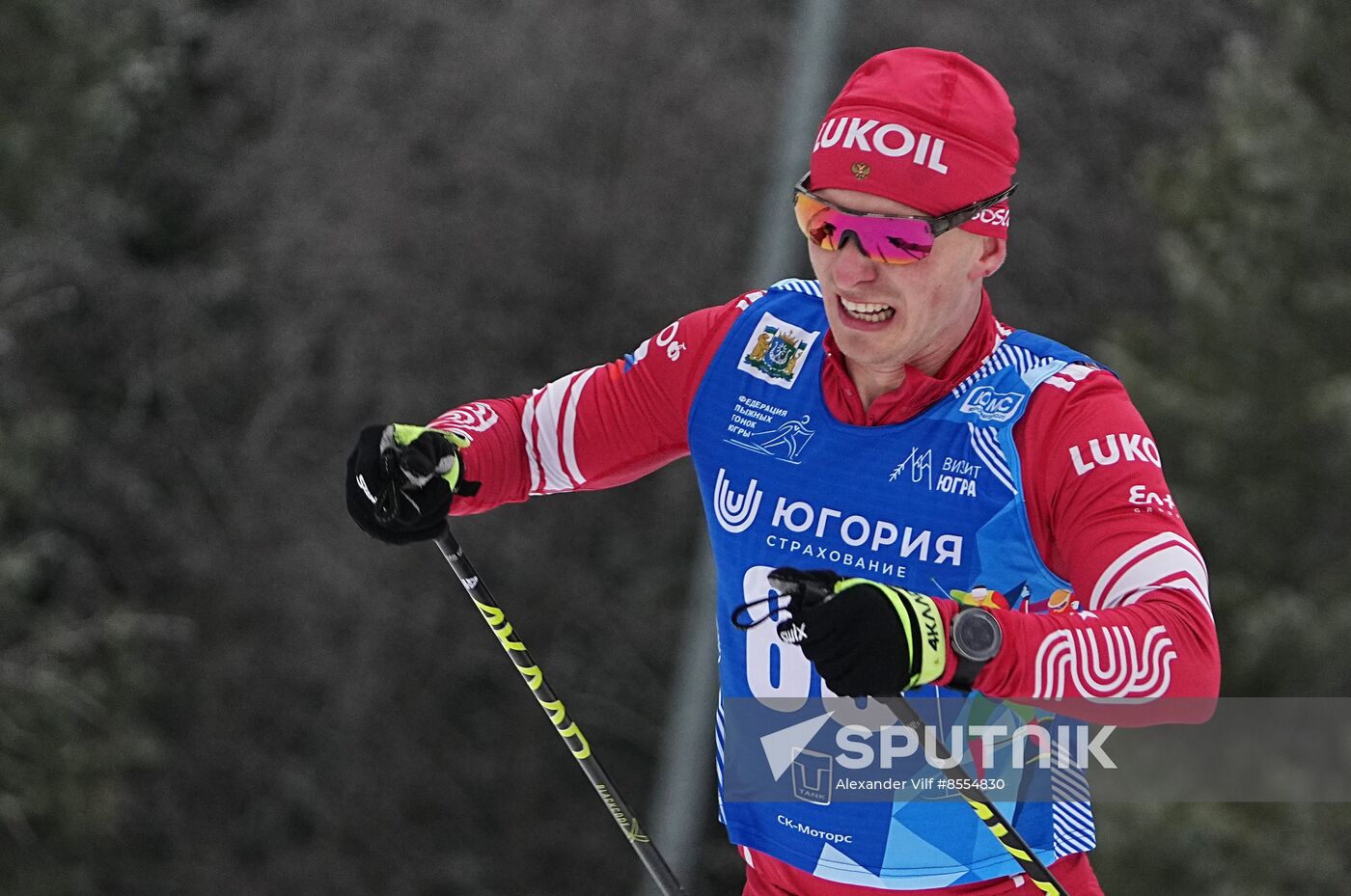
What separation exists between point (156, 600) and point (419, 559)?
6.64ft

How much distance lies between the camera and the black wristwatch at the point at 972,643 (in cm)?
200

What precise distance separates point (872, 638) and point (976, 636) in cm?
14

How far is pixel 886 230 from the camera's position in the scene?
7.65 ft

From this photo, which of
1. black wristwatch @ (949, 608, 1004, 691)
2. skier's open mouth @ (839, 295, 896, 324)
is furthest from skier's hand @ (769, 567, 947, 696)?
skier's open mouth @ (839, 295, 896, 324)

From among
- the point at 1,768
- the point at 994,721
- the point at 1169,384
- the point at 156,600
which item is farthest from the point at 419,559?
the point at 994,721

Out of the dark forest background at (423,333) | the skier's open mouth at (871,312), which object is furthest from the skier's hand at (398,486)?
the dark forest background at (423,333)

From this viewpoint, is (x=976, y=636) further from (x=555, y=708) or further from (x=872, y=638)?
(x=555, y=708)

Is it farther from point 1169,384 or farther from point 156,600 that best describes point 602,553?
point 1169,384

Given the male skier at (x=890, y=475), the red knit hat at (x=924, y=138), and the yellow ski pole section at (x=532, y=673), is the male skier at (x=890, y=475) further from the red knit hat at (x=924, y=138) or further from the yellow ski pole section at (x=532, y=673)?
the yellow ski pole section at (x=532, y=673)

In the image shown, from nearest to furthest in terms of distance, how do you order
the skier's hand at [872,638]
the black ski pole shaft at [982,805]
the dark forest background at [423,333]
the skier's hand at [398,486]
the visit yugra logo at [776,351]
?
the skier's hand at [872,638]
the black ski pole shaft at [982,805]
the skier's hand at [398,486]
the visit yugra logo at [776,351]
the dark forest background at [423,333]

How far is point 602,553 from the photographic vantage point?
39.2ft

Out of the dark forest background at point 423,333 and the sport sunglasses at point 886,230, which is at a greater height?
the dark forest background at point 423,333

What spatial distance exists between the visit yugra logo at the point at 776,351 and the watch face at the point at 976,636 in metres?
0.66

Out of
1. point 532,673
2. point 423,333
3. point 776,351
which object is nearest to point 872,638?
point 776,351
